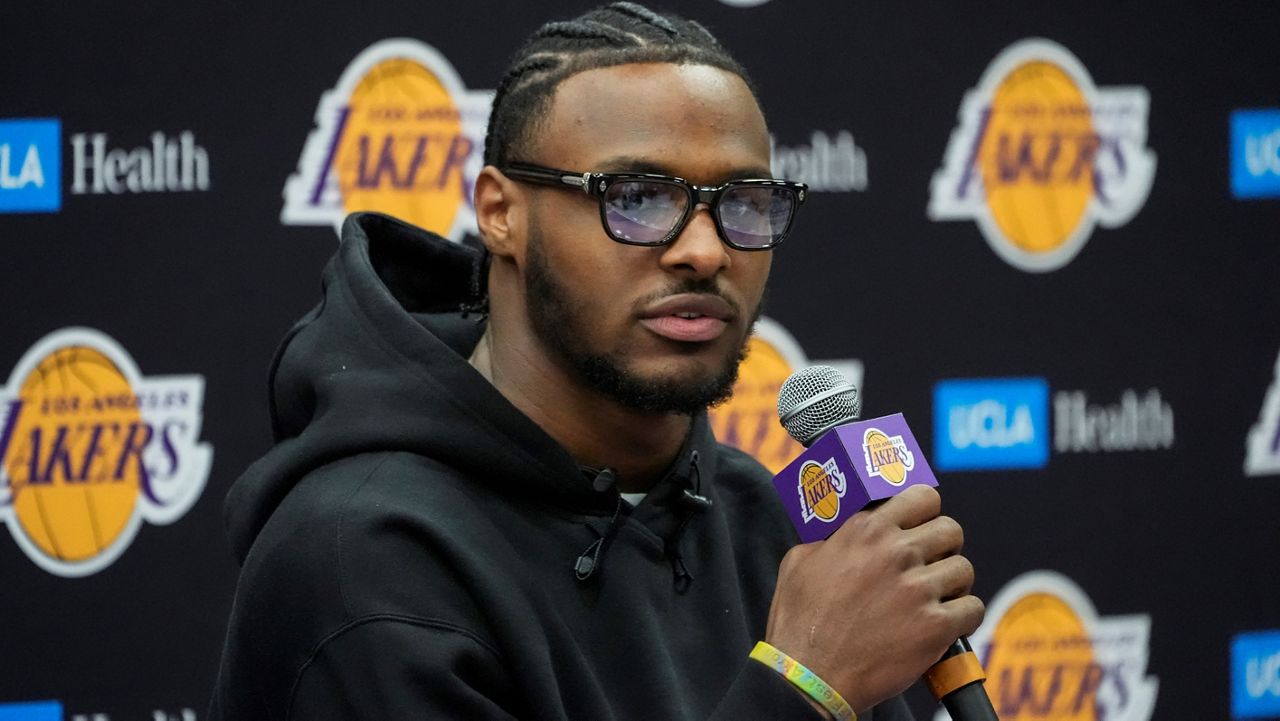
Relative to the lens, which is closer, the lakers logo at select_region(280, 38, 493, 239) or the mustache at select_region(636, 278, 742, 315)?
the mustache at select_region(636, 278, 742, 315)

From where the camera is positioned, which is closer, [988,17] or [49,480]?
[49,480]

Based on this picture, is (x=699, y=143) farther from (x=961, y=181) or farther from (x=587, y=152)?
(x=961, y=181)

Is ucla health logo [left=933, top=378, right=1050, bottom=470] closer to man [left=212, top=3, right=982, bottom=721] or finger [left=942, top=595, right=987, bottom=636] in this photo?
man [left=212, top=3, right=982, bottom=721]

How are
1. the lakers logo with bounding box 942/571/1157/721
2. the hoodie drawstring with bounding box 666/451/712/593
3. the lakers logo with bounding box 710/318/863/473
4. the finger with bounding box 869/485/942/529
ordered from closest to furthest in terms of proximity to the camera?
the finger with bounding box 869/485/942/529 < the hoodie drawstring with bounding box 666/451/712/593 < the lakers logo with bounding box 710/318/863/473 < the lakers logo with bounding box 942/571/1157/721

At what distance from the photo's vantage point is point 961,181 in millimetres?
2252

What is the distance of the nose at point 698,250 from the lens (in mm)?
1165

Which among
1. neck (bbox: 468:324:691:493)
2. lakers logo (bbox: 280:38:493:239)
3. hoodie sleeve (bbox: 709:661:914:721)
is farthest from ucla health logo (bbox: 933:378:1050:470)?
hoodie sleeve (bbox: 709:661:914:721)

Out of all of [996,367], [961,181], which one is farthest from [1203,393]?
[961,181]

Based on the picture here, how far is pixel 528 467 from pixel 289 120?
984mm

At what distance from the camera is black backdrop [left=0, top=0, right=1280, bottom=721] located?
195 cm

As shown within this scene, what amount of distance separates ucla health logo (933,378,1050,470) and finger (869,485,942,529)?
125cm

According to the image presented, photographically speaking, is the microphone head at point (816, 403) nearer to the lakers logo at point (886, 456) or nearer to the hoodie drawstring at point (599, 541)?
the lakers logo at point (886, 456)

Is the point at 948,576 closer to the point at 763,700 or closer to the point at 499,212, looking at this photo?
the point at 763,700

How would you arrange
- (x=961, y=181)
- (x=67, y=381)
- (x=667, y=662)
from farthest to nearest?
(x=961, y=181) < (x=67, y=381) < (x=667, y=662)
